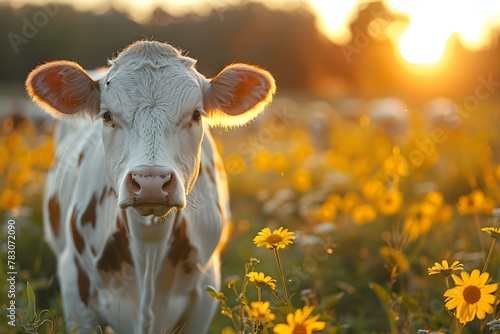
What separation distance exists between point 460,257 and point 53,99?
309 centimetres

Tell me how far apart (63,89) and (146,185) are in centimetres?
100

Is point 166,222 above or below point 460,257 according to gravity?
above

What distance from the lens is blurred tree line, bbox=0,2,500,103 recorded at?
2938cm

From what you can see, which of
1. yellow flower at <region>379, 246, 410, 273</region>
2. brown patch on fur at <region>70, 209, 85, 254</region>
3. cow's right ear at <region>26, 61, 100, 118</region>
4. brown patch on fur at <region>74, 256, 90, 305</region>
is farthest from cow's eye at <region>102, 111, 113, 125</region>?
yellow flower at <region>379, 246, 410, 273</region>

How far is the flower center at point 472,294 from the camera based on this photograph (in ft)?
7.58

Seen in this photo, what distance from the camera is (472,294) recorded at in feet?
7.61

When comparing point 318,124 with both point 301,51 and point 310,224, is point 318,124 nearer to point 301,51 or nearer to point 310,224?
point 310,224

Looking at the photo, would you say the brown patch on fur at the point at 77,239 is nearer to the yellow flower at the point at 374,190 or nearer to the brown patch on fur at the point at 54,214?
the brown patch on fur at the point at 54,214

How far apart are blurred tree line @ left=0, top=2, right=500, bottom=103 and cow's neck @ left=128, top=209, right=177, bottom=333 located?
23166 millimetres

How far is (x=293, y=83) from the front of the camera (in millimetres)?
38094

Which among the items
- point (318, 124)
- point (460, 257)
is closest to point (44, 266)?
point (460, 257)

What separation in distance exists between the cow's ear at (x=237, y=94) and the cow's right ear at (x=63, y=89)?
62 cm

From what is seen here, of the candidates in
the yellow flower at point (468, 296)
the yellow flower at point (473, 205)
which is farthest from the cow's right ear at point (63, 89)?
the yellow flower at point (473, 205)

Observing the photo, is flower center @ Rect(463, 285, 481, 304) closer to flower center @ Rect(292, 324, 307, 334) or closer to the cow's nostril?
flower center @ Rect(292, 324, 307, 334)
